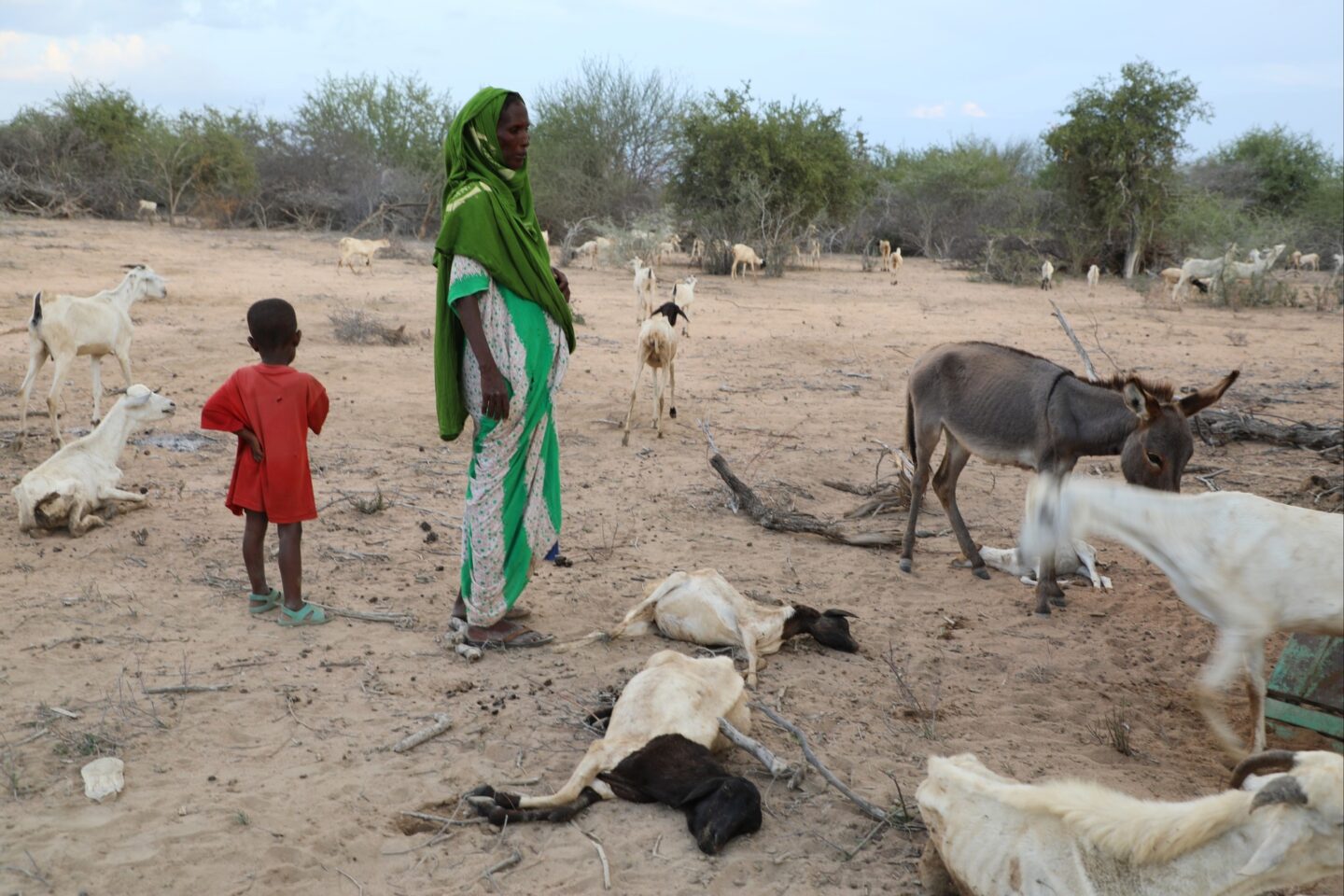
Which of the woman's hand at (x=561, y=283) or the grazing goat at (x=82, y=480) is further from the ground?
the woman's hand at (x=561, y=283)

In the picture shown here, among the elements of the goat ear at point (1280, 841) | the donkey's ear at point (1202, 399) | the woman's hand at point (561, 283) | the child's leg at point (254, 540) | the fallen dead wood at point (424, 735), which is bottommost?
the fallen dead wood at point (424, 735)

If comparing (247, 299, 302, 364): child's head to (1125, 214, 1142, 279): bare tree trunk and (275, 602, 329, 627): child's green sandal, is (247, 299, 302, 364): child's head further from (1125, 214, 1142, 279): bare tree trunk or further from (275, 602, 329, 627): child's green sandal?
(1125, 214, 1142, 279): bare tree trunk

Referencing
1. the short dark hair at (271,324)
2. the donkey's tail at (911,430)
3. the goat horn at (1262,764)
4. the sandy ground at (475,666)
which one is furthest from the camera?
the donkey's tail at (911,430)

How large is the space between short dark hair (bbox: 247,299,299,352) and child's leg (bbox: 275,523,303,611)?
0.75 metres

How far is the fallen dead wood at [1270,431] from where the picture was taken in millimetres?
7469

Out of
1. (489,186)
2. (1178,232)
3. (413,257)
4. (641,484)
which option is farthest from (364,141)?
(489,186)

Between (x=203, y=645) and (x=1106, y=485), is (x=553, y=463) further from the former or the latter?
(x=1106, y=485)

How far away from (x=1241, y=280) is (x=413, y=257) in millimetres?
17059

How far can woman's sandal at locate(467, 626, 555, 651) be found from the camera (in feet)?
13.2

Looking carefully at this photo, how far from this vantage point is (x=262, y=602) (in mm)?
4277

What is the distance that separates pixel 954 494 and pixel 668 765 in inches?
131

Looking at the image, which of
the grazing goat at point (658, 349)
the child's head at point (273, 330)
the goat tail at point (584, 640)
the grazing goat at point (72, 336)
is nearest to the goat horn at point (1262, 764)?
the goat tail at point (584, 640)

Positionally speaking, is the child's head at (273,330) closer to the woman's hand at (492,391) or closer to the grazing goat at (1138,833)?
the woman's hand at (492,391)

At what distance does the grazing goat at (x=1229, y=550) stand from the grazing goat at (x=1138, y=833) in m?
0.94
